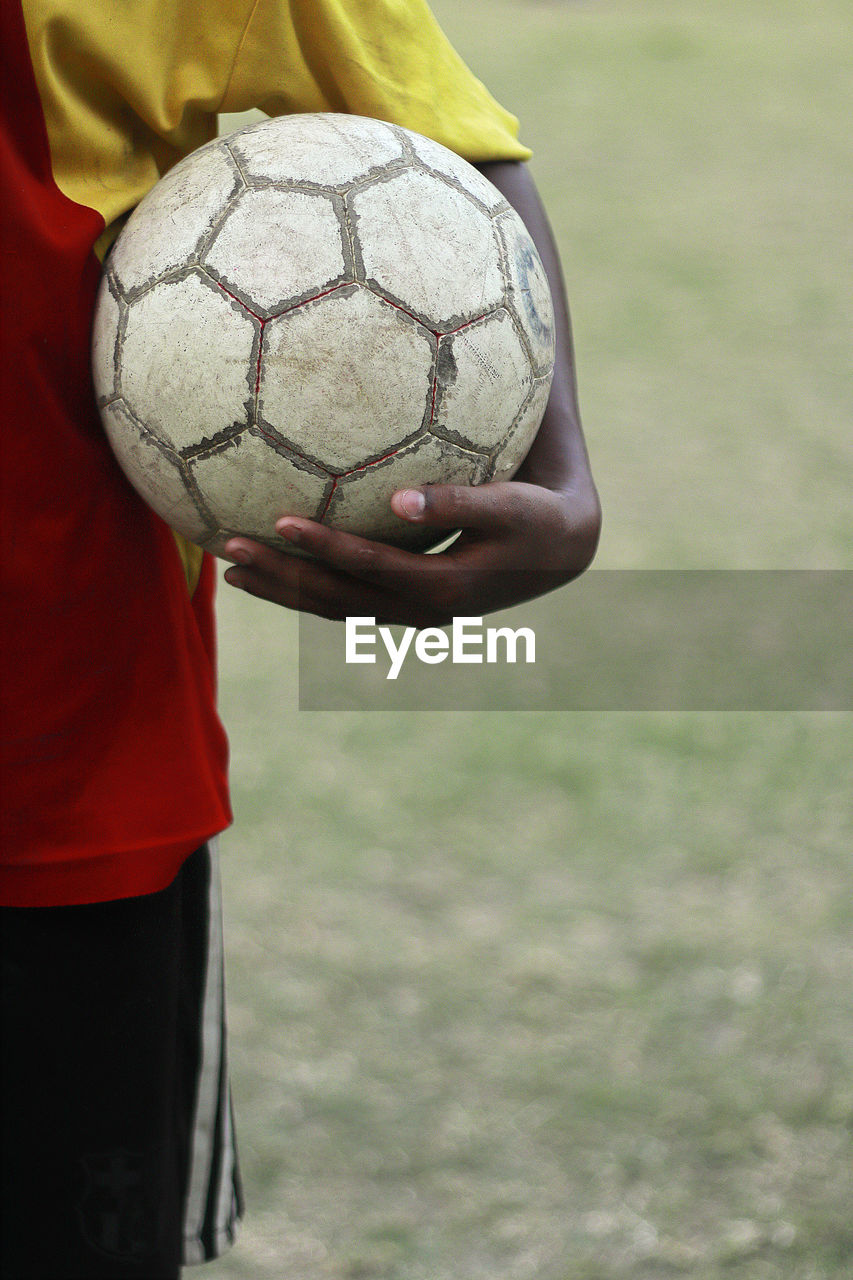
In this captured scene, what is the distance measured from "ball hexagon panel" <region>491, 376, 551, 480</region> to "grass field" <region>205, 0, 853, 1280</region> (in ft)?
4.71

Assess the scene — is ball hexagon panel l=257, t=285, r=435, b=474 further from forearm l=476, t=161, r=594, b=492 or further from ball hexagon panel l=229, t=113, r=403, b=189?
forearm l=476, t=161, r=594, b=492

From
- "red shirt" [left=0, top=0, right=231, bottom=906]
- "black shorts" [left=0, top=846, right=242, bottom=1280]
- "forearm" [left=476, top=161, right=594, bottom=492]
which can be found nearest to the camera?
"red shirt" [left=0, top=0, right=231, bottom=906]

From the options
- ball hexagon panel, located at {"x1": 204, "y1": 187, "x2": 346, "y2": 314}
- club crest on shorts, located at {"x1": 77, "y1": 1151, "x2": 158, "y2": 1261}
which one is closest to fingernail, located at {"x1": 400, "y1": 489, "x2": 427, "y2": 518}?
ball hexagon panel, located at {"x1": 204, "y1": 187, "x2": 346, "y2": 314}

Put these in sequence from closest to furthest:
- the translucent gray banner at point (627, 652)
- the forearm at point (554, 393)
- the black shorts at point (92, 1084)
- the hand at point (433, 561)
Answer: the hand at point (433, 561)
the black shorts at point (92, 1084)
the forearm at point (554, 393)
the translucent gray banner at point (627, 652)

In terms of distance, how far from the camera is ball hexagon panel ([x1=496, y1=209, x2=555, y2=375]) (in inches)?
59.9

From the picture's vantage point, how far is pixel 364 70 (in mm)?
1518

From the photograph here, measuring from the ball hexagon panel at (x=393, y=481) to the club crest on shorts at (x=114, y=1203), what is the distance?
77 centimetres

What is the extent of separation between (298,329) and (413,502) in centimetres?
21

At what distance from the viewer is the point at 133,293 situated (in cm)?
141

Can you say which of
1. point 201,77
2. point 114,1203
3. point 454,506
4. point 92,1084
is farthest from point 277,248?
point 114,1203

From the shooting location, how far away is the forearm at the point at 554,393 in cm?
164

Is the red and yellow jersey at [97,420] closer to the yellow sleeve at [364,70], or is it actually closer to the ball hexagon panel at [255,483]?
the yellow sleeve at [364,70]

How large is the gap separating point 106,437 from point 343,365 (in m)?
Answer: 0.28

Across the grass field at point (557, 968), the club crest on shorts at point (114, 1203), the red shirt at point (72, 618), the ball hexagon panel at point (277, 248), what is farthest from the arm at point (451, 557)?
the grass field at point (557, 968)
